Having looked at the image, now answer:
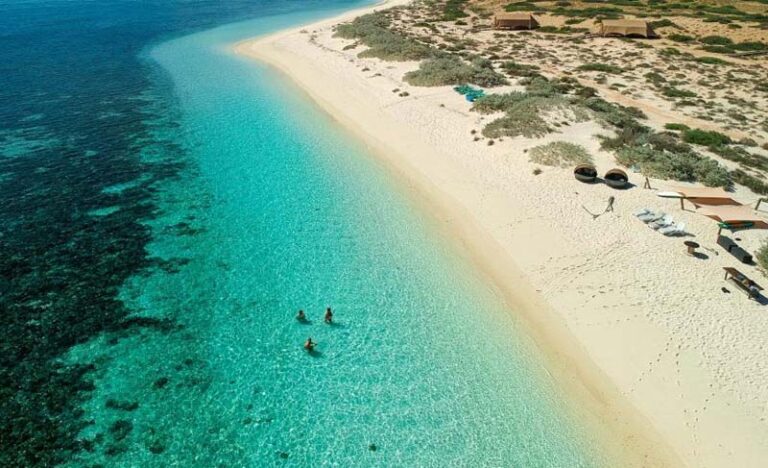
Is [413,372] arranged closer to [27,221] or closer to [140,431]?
[140,431]

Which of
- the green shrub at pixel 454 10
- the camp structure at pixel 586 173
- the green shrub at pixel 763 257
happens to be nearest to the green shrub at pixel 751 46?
the green shrub at pixel 454 10

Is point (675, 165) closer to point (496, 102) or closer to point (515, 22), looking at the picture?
point (496, 102)

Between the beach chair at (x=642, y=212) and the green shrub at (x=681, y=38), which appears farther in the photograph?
the green shrub at (x=681, y=38)

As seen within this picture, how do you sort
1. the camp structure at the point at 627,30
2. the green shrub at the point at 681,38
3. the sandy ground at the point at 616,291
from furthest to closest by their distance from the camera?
1. the camp structure at the point at 627,30
2. the green shrub at the point at 681,38
3. the sandy ground at the point at 616,291

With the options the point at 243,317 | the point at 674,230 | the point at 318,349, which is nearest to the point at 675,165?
the point at 674,230

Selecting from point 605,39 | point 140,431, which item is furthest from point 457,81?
point 140,431

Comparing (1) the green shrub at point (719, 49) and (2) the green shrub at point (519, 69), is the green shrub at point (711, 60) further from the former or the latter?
(2) the green shrub at point (519, 69)
